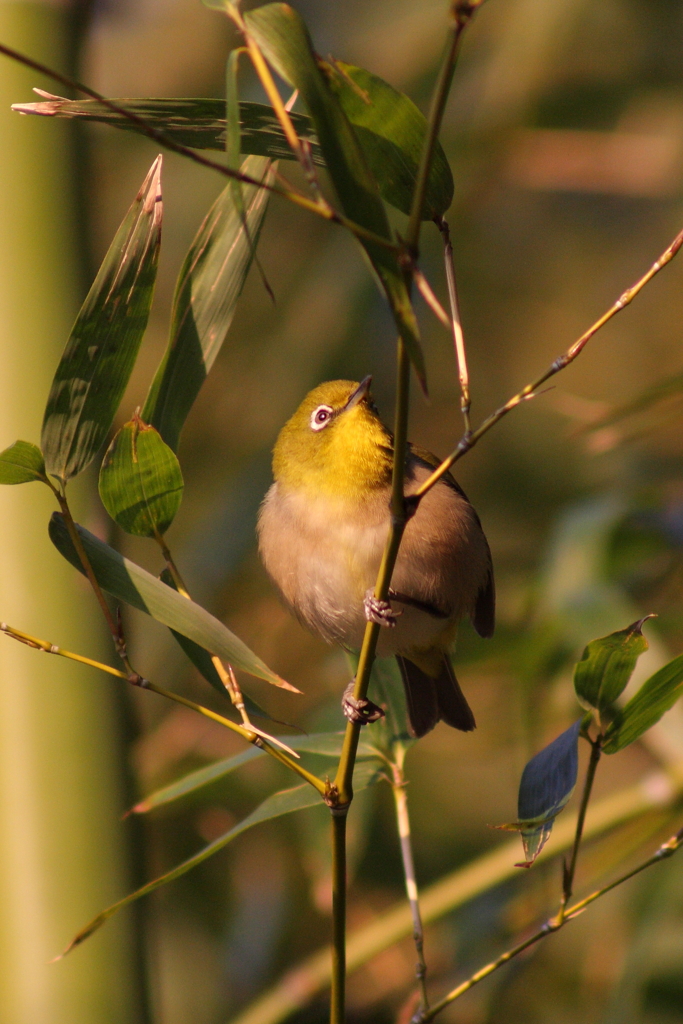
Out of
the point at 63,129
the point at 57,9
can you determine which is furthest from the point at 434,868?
the point at 57,9

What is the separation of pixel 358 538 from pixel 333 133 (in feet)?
4.81

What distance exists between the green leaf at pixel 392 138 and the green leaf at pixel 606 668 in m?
0.72

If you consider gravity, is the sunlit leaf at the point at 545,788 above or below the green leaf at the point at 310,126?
below

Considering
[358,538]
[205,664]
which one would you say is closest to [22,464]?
[205,664]

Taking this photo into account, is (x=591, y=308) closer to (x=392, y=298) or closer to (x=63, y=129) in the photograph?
(x=63, y=129)

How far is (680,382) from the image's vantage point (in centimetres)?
297

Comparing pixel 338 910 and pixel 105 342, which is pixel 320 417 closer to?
pixel 105 342

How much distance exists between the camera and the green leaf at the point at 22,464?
149 cm

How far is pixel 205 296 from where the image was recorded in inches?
67.6

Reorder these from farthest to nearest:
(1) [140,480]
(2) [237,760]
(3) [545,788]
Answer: (2) [237,760], (3) [545,788], (1) [140,480]

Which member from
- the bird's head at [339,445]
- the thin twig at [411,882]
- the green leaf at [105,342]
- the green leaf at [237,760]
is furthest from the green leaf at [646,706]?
the bird's head at [339,445]

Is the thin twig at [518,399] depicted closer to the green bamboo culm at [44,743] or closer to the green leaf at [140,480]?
the green leaf at [140,480]

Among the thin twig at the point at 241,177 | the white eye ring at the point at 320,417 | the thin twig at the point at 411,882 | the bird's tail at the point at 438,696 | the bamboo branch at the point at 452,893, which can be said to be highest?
the thin twig at the point at 241,177

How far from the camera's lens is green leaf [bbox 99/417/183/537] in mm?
1588
